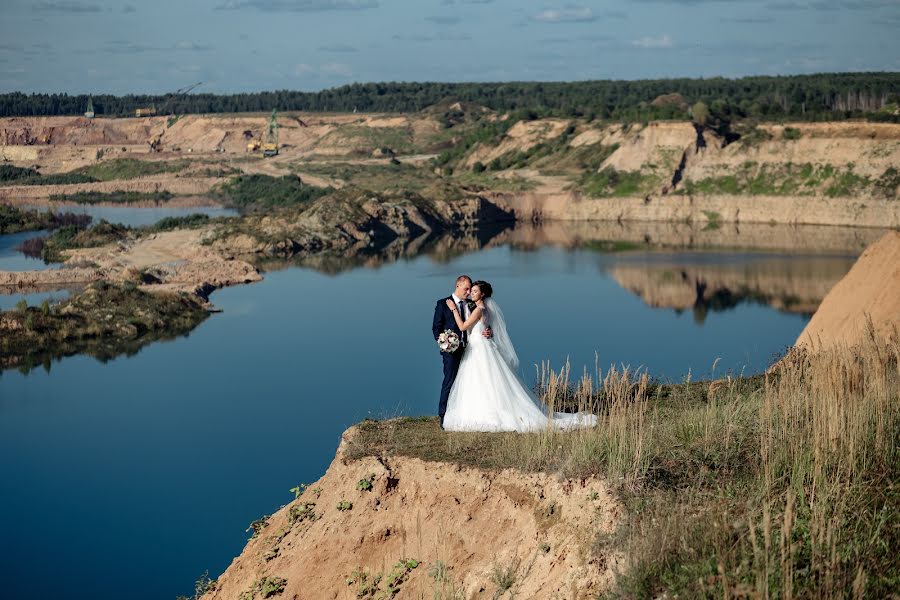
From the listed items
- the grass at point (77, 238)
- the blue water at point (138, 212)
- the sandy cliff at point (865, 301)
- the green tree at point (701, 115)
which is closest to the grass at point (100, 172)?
the blue water at point (138, 212)

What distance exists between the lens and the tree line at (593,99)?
90.6m

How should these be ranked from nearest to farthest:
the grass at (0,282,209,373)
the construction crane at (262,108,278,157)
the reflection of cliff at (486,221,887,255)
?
1. the grass at (0,282,209,373)
2. the reflection of cliff at (486,221,887,255)
3. the construction crane at (262,108,278,157)

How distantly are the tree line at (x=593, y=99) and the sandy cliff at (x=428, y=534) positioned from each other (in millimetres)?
68771

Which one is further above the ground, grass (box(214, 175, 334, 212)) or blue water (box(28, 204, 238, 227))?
grass (box(214, 175, 334, 212))

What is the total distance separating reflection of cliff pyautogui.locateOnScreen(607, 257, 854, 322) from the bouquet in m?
27.0

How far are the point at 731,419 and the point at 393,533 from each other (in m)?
3.39

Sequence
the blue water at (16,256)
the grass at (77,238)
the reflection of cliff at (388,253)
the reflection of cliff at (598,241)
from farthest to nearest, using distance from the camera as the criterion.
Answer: the grass at (77,238) → the reflection of cliff at (598,241) → the reflection of cliff at (388,253) → the blue water at (16,256)

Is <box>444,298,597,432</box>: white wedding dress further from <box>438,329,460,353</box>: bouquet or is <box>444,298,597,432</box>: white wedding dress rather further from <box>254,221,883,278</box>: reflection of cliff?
<box>254,221,883,278</box>: reflection of cliff

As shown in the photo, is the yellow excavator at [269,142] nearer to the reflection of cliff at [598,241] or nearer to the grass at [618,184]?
the grass at [618,184]

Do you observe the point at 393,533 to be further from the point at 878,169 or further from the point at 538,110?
the point at 538,110

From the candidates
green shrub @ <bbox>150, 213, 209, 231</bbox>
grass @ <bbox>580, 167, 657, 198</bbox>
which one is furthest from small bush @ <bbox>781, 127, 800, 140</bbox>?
green shrub @ <bbox>150, 213, 209, 231</bbox>

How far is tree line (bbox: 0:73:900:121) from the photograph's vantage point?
297ft

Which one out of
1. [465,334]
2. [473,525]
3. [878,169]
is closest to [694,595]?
[473,525]

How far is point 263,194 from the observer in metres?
88.6
